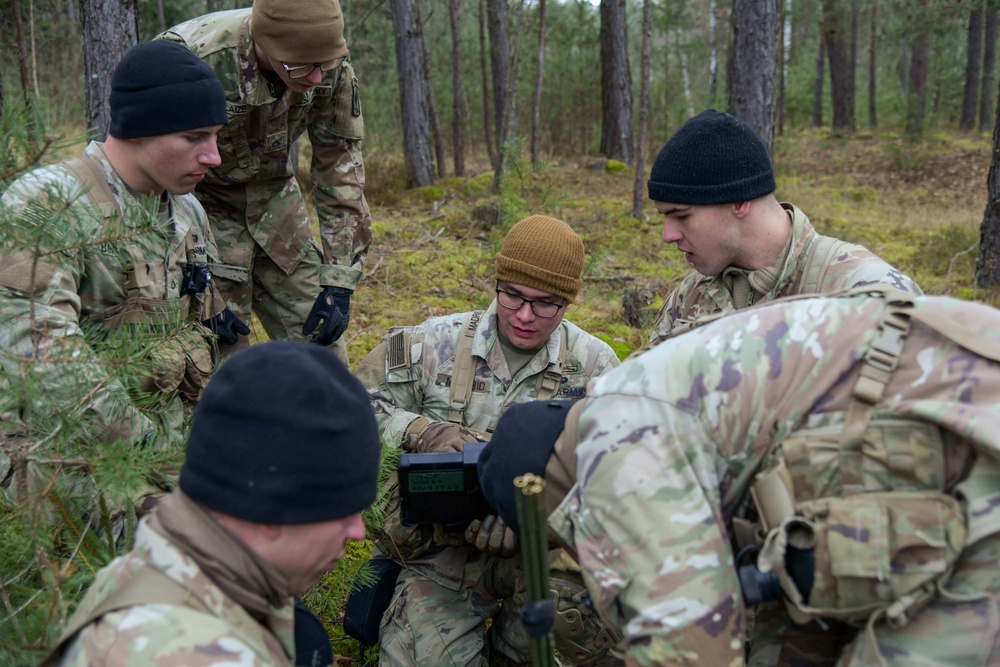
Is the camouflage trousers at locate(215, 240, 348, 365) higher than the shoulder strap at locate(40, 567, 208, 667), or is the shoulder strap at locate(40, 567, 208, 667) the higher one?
the shoulder strap at locate(40, 567, 208, 667)

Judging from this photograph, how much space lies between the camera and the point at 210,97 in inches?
109

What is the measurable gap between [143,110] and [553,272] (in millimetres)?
1599

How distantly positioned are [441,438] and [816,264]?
1561 mm

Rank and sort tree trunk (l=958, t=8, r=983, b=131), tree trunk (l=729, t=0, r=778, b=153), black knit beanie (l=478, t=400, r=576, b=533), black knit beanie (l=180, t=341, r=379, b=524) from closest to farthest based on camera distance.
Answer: black knit beanie (l=180, t=341, r=379, b=524) → black knit beanie (l=478, t=400, r=576, b=533) → tree trunk (l=729, t=0, r=778, b=153) → tree trunk (l=958, t=8, r=983, b=131)

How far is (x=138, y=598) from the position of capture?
1.32 metres

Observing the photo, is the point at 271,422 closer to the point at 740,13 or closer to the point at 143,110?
the point at 143,110

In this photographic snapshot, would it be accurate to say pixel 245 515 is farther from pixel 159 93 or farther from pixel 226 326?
pixel 226 326

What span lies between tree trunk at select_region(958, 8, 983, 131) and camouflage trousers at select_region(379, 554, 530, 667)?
2334cm

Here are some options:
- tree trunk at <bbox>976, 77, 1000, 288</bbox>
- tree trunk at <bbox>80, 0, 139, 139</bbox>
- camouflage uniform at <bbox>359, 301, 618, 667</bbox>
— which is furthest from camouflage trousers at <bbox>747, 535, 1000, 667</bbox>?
tree trunk at <bbox>976, 77, 1000, 288</bbox>

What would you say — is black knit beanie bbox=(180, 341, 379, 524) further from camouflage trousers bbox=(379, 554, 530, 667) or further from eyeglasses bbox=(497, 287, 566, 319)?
eyeglasses bbox=(497, 287, 566, 319)

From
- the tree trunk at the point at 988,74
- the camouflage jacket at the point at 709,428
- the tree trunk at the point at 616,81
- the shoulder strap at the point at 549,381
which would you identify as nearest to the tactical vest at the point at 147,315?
the shoulder strap at the point at 549,381

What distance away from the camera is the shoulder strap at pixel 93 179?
2682 millimetres

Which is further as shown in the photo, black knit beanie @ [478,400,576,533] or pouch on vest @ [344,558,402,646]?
pouch on vest @ [344,558,402,646]

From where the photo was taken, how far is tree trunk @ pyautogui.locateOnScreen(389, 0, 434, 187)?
10.7m
